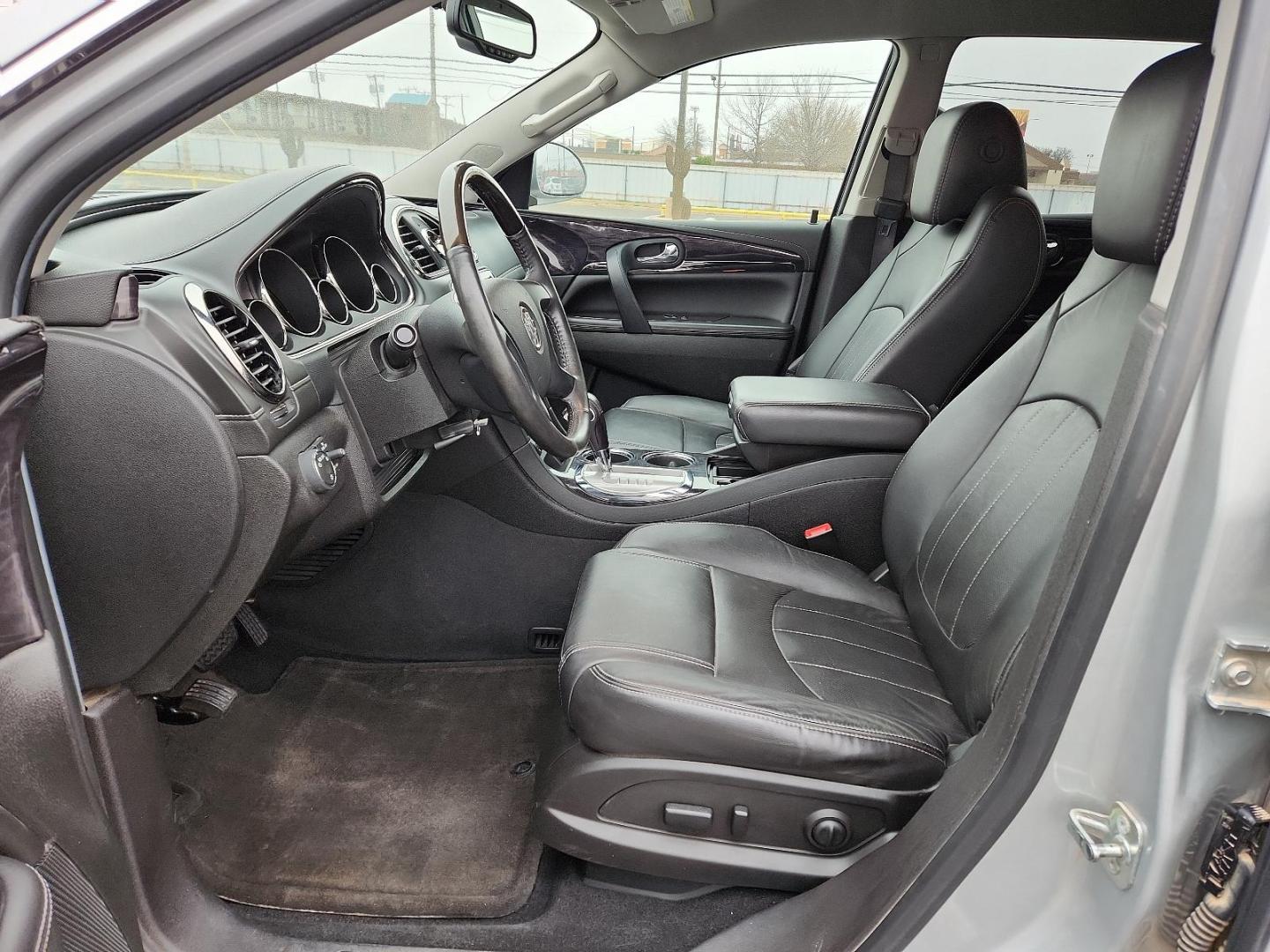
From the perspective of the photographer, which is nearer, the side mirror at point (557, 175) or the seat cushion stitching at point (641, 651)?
the seat cushion stitching at point (641, 651)

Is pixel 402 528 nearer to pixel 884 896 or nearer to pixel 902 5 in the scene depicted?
pixel 884 896

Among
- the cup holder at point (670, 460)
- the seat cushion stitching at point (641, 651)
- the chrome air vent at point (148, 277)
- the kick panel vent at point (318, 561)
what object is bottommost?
the kick panel vent at point (318, 561)

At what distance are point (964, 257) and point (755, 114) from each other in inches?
45.9

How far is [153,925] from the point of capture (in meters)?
1.11

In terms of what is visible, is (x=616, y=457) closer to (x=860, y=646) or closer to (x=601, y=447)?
(x=601, y=447)

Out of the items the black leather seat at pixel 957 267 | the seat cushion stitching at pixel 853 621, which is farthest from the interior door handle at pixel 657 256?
the seat cushion stitching at pixel 853 621

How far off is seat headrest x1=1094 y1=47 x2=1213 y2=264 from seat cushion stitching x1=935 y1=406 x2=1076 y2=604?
0.24 metres

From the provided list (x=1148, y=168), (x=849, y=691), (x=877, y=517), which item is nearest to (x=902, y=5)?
(x=877, y=517)

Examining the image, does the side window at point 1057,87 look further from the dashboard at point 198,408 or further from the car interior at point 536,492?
the dashboard at point 198,408

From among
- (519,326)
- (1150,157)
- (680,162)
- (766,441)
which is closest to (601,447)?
(766,441)

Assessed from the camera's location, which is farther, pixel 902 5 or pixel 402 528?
pixel 902 5

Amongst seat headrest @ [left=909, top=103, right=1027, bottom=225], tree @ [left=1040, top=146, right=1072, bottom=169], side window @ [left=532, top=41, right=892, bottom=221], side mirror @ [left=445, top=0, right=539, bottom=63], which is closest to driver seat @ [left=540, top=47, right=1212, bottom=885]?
seat headrest @ [left=909, top=103, right=1027, bottom=225]

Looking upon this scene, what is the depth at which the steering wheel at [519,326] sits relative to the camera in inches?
51.1

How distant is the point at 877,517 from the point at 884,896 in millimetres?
1007
